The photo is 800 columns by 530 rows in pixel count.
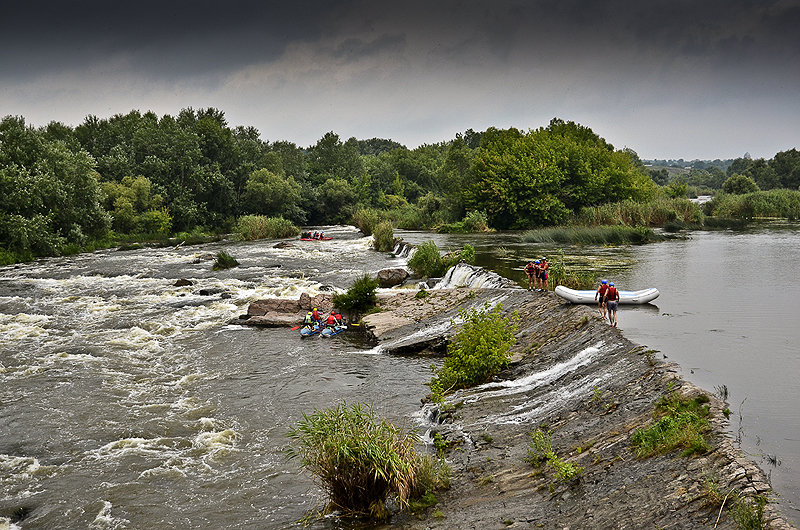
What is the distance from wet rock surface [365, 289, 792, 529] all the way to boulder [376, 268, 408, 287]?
46.3 ft

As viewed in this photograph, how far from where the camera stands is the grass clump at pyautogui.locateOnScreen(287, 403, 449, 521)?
877 centimetres

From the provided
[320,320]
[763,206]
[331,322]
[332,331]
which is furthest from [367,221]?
[763,206]

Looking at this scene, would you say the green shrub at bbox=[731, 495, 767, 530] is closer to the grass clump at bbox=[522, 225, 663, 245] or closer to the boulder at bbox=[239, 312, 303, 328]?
the boulder at bbox=[239, 312, 303, 328]

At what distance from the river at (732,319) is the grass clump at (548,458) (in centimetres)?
243

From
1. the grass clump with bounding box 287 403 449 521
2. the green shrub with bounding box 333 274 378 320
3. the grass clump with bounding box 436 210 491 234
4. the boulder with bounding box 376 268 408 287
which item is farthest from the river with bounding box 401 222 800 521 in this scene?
the grass clump with bounding box 436 210 491 234

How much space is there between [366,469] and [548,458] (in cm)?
290

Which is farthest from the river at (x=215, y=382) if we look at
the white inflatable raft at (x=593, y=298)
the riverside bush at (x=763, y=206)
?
the riverside bush at (x=763, y=206)

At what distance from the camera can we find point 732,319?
18188mm

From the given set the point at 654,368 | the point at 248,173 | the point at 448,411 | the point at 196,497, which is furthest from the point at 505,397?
the point at 248,173

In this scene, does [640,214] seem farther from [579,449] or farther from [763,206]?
[579,449]

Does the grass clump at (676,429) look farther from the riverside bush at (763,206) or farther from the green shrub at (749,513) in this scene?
the riverside bush at (763,206)

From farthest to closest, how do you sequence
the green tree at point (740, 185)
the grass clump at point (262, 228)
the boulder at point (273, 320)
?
the green tree at point (740, 185) < the grass clump at point (262, 228) < the boulder at point (273, 320)

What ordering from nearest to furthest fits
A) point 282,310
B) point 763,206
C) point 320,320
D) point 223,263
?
→ 1. point 320,320
2. point 282,310
3. point 223,263
4. point 763,206

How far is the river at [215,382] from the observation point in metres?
10.4
